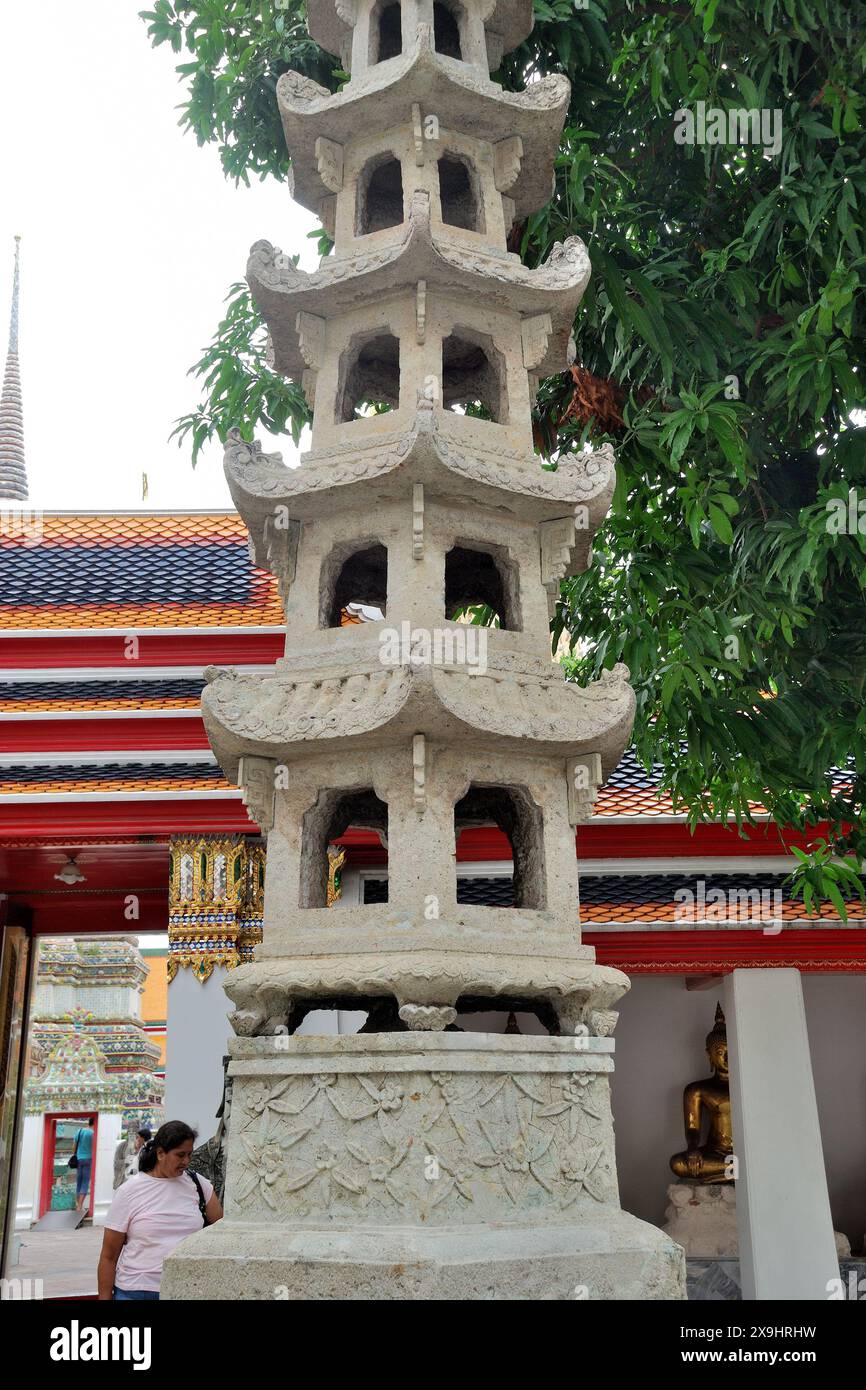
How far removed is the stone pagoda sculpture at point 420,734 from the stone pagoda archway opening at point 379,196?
26 mm

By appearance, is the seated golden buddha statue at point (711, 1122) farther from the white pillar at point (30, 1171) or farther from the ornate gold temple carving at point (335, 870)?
the white pillar at point (30, 1171)

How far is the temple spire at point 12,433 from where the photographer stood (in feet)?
69.9

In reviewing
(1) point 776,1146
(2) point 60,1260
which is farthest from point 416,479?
(2) point 60,1260

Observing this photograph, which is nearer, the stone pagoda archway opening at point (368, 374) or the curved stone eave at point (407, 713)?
the curved stone eave at point (407, 713)

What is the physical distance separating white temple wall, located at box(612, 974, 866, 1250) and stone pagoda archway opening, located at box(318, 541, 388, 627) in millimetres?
7401

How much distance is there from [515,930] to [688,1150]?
8.12m

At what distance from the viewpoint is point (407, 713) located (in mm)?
5773

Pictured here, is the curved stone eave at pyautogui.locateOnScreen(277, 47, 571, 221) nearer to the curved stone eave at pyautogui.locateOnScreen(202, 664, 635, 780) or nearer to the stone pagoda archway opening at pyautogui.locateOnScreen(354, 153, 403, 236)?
the stone pagoda archway opening at pyautogui.locateOnScreen(354, 153, 403, 236)

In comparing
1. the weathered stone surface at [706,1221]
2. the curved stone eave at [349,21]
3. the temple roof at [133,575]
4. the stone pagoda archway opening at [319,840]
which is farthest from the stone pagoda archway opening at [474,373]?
the weathered stone surface at [706,1221]

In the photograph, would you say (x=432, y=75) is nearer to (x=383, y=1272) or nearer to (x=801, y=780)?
(x=801, y=780)

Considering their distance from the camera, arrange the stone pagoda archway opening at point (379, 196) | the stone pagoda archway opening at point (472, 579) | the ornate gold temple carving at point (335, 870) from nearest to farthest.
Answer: the stone pagoda archway opening at point (472, 579)
the stone pagoda archway opening at point (379, 196)
the ornate gold temple carving at point (335, 870)

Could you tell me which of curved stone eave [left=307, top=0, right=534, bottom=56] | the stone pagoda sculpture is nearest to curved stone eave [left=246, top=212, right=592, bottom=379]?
the stone pagoda sculpture
